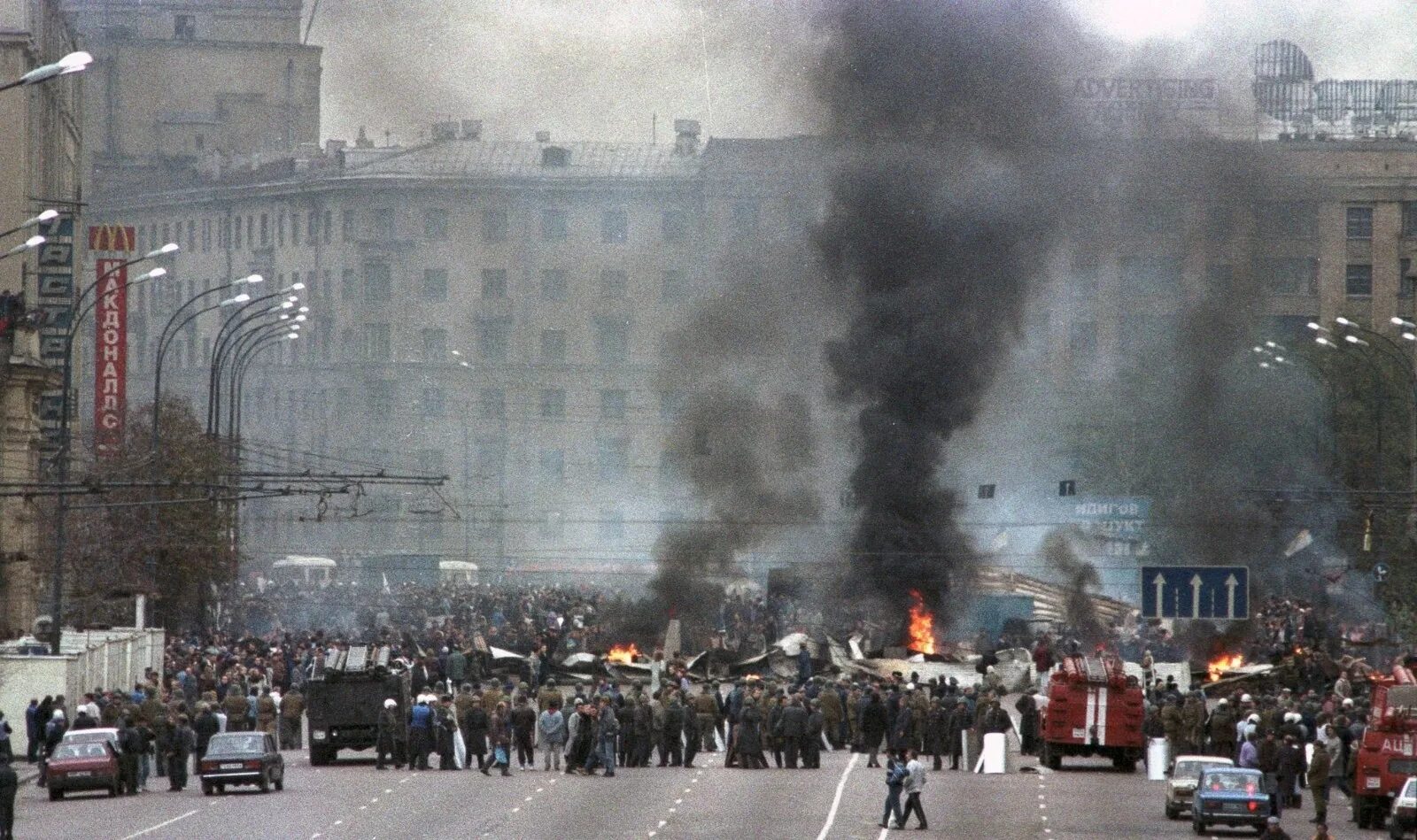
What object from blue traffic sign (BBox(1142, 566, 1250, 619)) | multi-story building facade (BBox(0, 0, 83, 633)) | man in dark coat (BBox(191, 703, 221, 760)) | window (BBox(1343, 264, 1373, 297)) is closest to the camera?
blue traffic sign (BBox(1142, 566, 1250, 619))

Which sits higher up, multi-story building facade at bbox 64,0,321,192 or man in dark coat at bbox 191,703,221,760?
multi-story building facade at bbox 64,0,321,192

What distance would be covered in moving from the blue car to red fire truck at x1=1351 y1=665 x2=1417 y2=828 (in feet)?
7.60

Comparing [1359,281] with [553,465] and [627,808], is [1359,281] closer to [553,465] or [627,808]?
[553,465]

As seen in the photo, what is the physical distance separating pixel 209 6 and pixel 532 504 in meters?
35.8

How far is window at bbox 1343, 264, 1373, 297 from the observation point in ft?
414

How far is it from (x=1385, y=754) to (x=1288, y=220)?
8000 cm

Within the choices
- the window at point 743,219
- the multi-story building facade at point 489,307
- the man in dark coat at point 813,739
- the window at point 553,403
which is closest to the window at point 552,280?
the multi-story building facade at point 489,307

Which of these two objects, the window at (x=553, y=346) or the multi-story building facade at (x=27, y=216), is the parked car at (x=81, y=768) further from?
the window at (x=553, y=346)

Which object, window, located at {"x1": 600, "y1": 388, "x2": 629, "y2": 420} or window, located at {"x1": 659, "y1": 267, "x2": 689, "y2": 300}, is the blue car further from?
window, located at {"x1": 600, "y1": 388, "x2": 629, "y2": 420}

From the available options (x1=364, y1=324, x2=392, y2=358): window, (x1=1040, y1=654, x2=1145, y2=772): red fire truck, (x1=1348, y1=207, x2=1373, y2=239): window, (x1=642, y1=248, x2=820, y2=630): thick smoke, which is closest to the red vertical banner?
(x1=642, y1=248, x2=820, y2=630): thick smoke

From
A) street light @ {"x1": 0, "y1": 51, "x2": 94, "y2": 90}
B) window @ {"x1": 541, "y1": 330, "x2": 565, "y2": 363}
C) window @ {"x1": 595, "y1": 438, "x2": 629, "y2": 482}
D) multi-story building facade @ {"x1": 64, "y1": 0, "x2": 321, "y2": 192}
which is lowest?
window @ {"x1": 595, "y1": 438, "x2": 629, "y2": 482}

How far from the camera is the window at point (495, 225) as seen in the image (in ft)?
455

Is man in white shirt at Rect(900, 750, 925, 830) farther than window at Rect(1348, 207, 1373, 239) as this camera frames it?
No

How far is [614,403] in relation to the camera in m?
137
